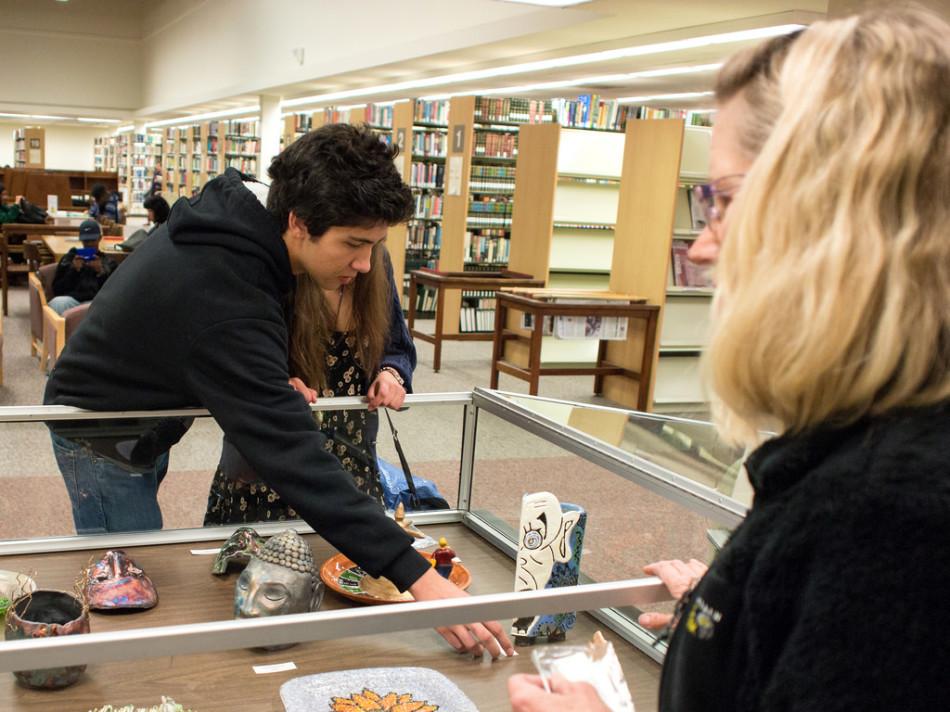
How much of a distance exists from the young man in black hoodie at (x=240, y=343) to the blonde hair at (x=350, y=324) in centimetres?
7

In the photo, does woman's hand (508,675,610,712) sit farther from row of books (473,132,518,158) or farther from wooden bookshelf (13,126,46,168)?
wooden bookshelf (13,126,46,168)

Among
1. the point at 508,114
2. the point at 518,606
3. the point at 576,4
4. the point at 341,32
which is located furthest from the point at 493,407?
the point at 341,32

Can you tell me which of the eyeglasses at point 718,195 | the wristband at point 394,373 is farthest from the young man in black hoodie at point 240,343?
the eyeglasses at point 718,195

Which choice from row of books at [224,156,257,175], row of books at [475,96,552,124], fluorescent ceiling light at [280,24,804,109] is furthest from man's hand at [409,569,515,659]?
row of books at [224,156,257,175]

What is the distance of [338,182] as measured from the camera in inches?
62.6

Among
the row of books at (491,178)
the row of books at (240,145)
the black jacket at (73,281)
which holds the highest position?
the row of books at (240,145)

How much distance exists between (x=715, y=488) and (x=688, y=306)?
588cm

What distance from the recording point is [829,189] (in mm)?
640

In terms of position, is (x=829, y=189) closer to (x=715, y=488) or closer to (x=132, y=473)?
(x=715, y=488)

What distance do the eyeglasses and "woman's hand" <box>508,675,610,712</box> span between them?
1.44ft

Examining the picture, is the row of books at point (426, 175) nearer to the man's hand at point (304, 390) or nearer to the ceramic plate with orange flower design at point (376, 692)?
the man's hand at point (304, 390)

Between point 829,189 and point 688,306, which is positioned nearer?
point 829,189

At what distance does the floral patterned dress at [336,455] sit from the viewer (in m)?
1.86

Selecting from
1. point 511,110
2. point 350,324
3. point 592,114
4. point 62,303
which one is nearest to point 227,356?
point 350,324
